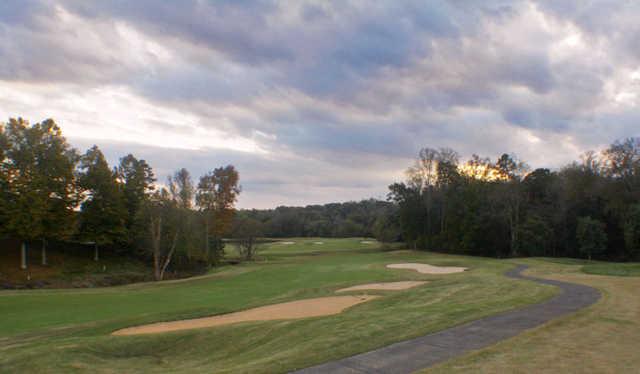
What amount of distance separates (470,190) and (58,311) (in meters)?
51.5

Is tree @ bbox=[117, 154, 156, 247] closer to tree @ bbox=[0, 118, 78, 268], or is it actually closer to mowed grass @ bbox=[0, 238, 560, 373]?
tree @ bbox=[0, 118, 78, 268]

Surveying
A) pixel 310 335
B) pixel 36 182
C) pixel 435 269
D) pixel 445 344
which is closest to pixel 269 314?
pixel 310 335

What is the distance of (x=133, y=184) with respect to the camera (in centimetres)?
4812

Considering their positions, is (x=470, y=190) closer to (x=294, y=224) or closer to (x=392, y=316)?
(x=392, y=316)

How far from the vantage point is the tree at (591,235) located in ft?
150

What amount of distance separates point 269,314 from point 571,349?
11464mm

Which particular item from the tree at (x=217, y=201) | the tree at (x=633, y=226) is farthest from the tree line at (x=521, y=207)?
the tree at (x=217, y=201)

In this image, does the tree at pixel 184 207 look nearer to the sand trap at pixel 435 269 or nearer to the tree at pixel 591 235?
the sand trap at pixel 435 269

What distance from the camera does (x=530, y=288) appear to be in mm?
16312

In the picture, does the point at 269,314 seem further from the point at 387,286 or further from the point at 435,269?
the point at 435,269

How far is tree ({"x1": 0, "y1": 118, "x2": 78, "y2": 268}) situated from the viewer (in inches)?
1331

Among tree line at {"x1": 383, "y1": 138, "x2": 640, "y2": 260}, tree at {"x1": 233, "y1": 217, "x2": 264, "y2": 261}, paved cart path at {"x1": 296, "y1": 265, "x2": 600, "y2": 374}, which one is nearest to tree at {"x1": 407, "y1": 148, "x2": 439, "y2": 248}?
tree line at {"x1": 383, "y1": 138, "x2": 640, "y2": 260}

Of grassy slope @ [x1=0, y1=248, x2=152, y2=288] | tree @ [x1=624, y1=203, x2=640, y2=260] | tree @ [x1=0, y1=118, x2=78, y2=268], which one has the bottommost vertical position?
grassy slope @ [x1=0, y1=248, x2=152, y2=288]

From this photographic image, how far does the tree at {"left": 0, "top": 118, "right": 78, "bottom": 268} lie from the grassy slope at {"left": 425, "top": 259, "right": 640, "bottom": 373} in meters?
38.3
